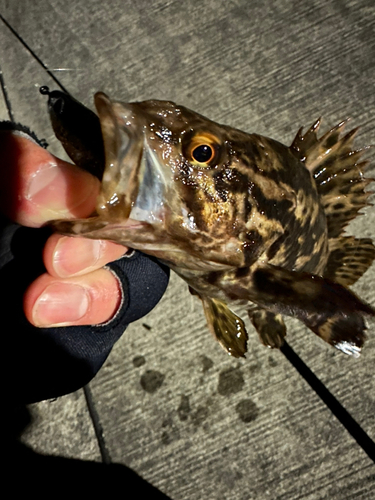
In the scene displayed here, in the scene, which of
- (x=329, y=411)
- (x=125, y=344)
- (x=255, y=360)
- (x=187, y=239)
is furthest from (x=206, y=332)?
(x=187, y=239)

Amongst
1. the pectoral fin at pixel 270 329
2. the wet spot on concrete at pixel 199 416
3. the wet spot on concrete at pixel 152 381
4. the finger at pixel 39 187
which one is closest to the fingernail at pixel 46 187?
the finger at pixel 39 187

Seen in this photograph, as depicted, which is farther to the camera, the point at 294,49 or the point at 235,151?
the point at 294,49

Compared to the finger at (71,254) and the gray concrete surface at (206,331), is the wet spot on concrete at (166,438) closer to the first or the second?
the gray concrete surface at (206,331)

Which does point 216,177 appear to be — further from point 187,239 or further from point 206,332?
point 206,332

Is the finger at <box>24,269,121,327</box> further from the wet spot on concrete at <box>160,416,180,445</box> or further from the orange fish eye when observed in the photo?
the wet spot on concrete at <box>160,416,180,445</box>

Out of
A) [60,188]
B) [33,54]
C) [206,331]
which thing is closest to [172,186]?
[60,188]

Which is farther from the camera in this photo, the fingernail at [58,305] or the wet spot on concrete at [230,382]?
the wet spot on concrete at [230,382]

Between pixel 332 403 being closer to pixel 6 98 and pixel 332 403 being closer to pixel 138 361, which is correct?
pixel 138 361
